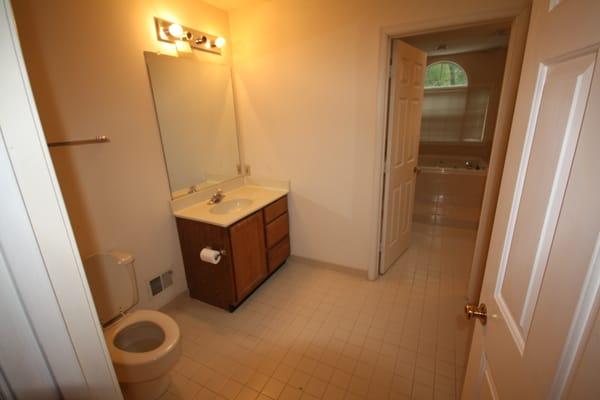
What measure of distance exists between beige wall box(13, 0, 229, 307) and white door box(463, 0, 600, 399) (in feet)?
6.61

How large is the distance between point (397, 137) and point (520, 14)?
40.6 inches

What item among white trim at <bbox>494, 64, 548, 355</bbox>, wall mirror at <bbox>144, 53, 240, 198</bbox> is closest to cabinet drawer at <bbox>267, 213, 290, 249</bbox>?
wall mirror at <bbox>144, 53, 240, 198</bbox>

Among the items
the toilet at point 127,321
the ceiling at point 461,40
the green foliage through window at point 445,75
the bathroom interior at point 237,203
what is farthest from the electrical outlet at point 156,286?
the green foliage through window at point 445,75

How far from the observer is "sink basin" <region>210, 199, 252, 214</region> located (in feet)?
7.75

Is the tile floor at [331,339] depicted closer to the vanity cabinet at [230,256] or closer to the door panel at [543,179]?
the vanity cabinet at [230,256]

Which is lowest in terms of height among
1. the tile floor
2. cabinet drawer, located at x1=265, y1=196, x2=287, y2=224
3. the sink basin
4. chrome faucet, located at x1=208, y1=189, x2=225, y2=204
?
the tile floor

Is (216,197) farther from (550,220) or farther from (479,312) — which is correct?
(550,220)

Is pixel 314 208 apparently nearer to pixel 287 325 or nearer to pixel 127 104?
pixel 287 325

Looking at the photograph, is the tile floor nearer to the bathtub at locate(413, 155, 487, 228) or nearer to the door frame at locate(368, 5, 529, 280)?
the door frame at locate(368, 5, 529, 280)

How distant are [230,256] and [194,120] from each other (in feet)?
3.83

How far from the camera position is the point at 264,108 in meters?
2.54

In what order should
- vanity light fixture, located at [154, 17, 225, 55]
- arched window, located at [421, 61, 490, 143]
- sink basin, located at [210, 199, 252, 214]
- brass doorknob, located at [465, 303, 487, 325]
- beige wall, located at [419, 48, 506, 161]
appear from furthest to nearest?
arched window, located at [421, 61, 490, 143] → beige wall, located at [419, 48, 506, 161] → sink basin, located at [210, 199, 252, 214] → vanity light fixture, located at [154, 17, 225, 55] → brass doorknob, located at [465, 303, 487, 325]

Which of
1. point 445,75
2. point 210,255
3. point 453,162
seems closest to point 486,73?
point 445,75

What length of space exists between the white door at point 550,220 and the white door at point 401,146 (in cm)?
154
